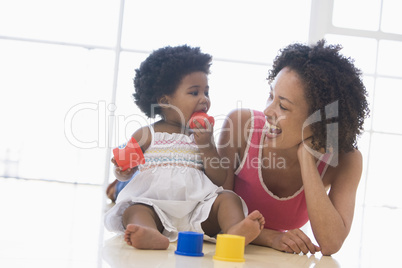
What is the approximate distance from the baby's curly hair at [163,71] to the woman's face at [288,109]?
385mm

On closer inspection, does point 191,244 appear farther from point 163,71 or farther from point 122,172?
point 163,71

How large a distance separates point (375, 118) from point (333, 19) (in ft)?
2.66

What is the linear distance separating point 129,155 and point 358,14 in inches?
109

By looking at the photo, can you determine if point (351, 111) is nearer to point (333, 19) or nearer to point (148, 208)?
point (148, 208)

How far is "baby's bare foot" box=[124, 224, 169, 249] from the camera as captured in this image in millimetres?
1325

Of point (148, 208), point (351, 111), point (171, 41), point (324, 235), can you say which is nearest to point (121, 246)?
point (148, 208)

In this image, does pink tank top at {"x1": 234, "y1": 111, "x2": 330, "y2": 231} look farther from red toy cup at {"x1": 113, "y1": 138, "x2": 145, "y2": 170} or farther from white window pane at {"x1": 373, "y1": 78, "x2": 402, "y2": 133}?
white window pane at {"x1": 373, "y1": 78, "x2": 402, "y2": 133}

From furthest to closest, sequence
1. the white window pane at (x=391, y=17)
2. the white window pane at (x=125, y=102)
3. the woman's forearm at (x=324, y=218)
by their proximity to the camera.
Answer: the white window pane at (x=391, y=17) < the white window pane at (x=125, y=102) < the woman's forearm at (x=324, y=218)

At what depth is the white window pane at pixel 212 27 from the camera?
4027mm

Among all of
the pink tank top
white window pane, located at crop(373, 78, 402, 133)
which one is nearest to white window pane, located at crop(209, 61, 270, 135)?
white window pane, located at crop(373, 78, 402, 133)

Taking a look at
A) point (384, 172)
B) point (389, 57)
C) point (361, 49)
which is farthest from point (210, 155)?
point (384, 172)

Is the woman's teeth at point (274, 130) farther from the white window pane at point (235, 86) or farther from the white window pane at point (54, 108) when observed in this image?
the white window pane at point (54, 108)

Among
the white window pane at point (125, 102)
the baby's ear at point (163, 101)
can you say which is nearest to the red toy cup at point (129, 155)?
the baby's ear at point (163, 101)

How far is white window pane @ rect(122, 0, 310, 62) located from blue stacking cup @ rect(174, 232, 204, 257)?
2779mm
